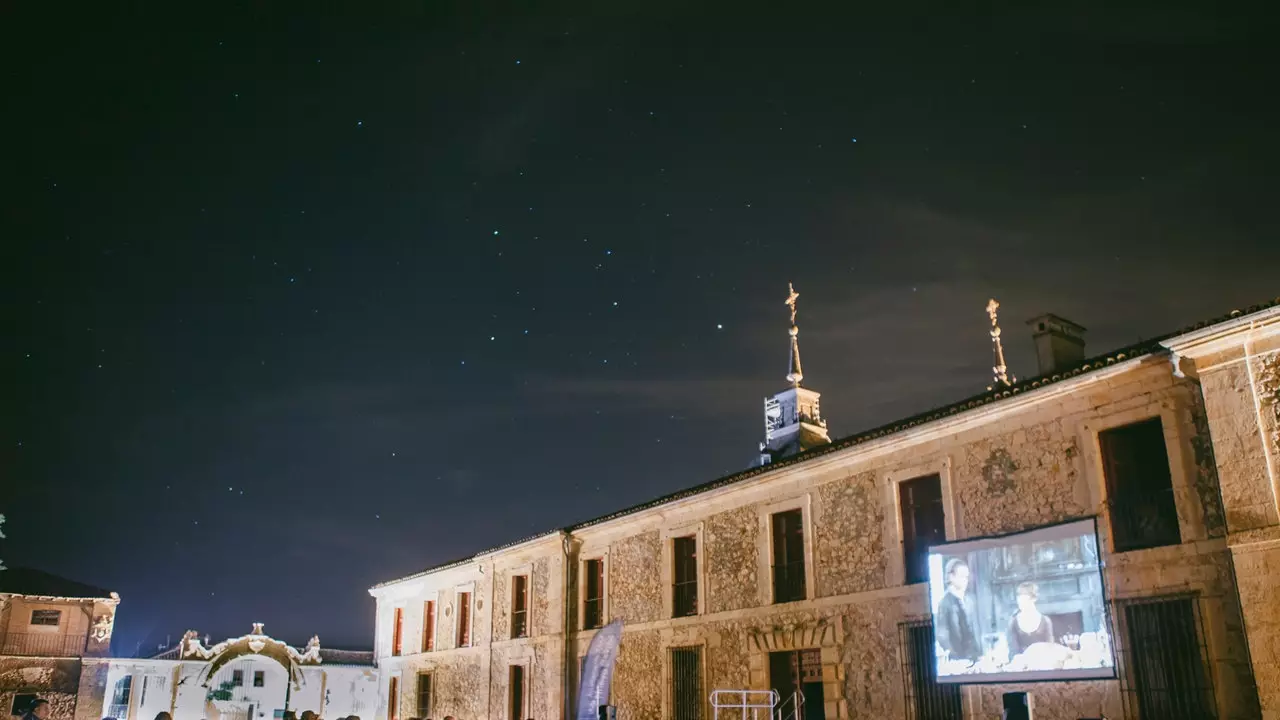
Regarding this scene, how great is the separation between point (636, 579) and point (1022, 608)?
1100 cm

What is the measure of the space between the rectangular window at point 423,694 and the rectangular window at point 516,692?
5.40 metres

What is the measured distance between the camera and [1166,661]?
1312 centimetres

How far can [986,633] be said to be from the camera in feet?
49.2

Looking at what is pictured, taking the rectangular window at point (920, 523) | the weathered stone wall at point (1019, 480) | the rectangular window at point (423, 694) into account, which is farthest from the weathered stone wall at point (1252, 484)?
the rectangular window at point (423, 694)

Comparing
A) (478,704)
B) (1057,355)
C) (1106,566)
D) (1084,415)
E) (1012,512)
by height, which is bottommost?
(478,704)

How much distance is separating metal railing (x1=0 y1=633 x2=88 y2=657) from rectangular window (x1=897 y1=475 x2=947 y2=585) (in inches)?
1514

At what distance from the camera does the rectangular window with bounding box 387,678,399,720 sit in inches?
1316

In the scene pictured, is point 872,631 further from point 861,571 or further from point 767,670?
point 767,670

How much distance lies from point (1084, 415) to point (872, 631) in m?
5.38

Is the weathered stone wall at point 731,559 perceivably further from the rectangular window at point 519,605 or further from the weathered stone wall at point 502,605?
the weathered stone wall at point 502,605

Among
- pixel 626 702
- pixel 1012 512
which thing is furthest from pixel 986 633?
pixel 626 702

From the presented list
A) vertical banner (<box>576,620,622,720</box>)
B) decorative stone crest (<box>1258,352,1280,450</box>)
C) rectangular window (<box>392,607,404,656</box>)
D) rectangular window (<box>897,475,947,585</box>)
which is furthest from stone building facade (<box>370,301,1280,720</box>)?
rectangular window (<box>392,607,404,656</box>)

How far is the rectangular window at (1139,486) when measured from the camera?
1372 cm

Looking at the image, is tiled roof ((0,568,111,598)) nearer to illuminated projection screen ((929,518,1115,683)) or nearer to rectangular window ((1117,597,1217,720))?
illuminated projection screen ((929,518,1115,683))
